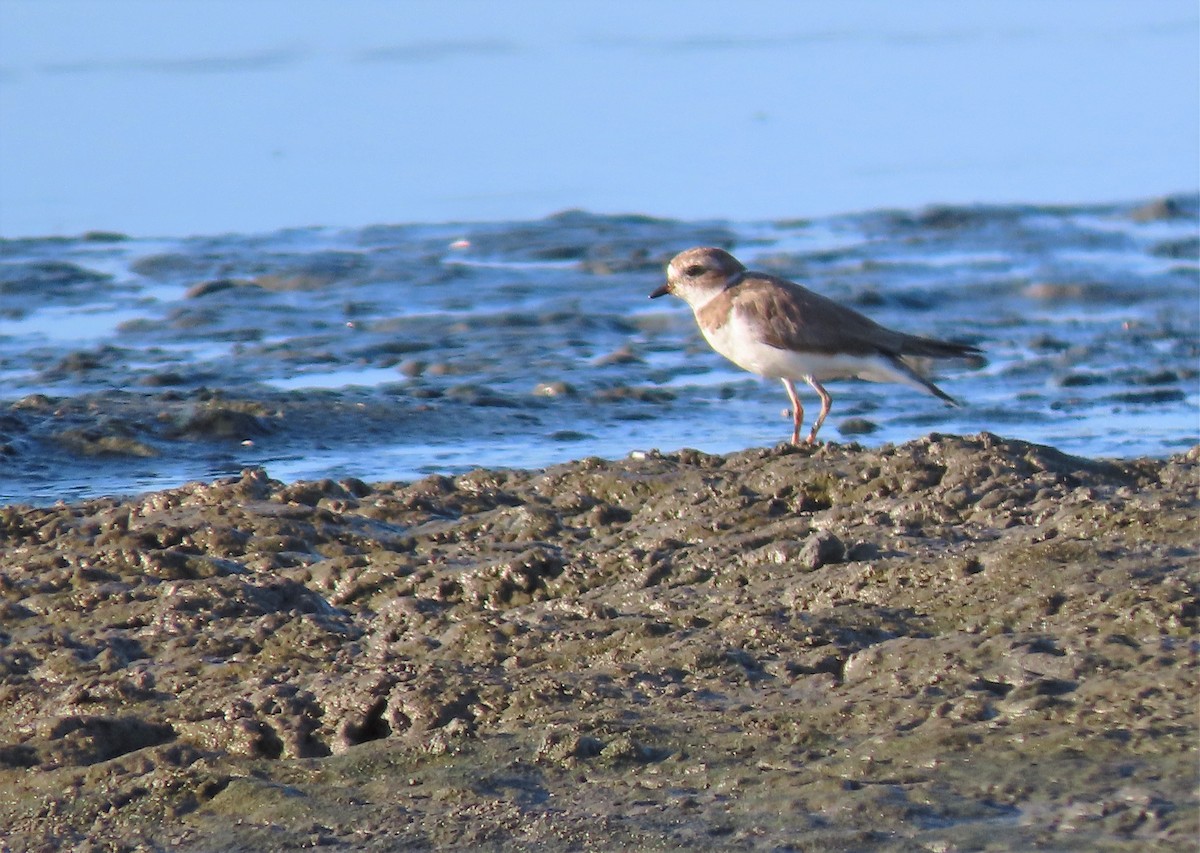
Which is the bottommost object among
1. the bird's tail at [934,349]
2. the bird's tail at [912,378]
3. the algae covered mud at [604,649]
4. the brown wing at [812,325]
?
the algae covered mud at [604,649]

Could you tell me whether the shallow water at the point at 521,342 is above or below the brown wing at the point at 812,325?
below

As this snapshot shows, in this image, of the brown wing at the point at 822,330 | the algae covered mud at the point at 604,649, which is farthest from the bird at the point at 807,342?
the algae covered mud at the point at 604,649

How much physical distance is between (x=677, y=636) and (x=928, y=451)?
1.15 m

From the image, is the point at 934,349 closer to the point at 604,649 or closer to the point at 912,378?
the point at 912,378

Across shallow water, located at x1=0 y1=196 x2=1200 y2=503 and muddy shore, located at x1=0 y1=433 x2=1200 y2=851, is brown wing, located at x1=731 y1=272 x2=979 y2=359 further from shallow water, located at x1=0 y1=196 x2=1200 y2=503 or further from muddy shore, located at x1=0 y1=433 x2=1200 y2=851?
shallow water, located at x1=0 y1=196 x2=1200 y2=503

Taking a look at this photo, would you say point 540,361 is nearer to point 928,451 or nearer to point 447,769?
point 928,451

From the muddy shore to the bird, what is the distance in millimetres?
932

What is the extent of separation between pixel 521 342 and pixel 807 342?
3833 millimetres

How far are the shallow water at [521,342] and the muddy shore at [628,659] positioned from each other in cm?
236

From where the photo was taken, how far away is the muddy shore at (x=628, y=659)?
3.27m

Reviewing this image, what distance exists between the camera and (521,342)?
9680 millimetres

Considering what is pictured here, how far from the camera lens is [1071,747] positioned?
3.30 meters

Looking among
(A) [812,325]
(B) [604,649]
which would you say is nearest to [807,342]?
(A) [812,325]

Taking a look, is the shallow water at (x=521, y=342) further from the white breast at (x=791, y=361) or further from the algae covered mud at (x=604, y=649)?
the white breast at (x=791, y=361)
